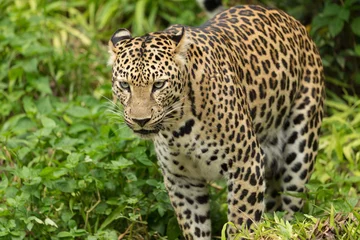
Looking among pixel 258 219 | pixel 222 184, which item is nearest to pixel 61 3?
pixel 222 184

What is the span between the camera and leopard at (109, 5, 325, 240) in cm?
701

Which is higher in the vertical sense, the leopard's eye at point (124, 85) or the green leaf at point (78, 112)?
the leopard's eye at point (124, 85)

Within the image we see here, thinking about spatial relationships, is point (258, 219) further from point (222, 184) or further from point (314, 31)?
point (314, 31)

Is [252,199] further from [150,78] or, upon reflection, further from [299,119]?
[150,78]

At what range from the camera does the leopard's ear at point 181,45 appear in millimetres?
7082

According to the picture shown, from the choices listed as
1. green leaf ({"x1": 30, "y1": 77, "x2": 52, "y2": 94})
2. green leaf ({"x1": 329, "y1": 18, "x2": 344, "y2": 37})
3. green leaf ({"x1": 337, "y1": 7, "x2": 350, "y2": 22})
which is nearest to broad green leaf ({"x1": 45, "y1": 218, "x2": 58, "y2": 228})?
green leaf ({"x1": 30, "y1": 77, "x2": 52, "y2": 94})

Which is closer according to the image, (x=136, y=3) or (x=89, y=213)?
(x=89, y=213)

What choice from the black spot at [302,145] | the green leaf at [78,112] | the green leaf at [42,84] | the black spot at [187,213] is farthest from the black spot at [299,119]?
the green leaf at [42,84]

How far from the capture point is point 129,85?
6.95m

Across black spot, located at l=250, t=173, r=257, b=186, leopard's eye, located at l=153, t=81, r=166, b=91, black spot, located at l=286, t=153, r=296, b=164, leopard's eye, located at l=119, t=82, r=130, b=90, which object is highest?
leopard's eye, located at l=153, t=81, r=166, b=91

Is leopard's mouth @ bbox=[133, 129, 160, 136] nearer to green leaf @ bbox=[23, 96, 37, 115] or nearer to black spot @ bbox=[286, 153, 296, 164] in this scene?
black spot @ bbox=[286, 153, 296, 164]

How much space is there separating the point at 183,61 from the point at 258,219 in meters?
1.62

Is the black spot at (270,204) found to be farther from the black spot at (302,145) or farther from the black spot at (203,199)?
the black spot at (203,199)

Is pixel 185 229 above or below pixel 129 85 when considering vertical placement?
below
